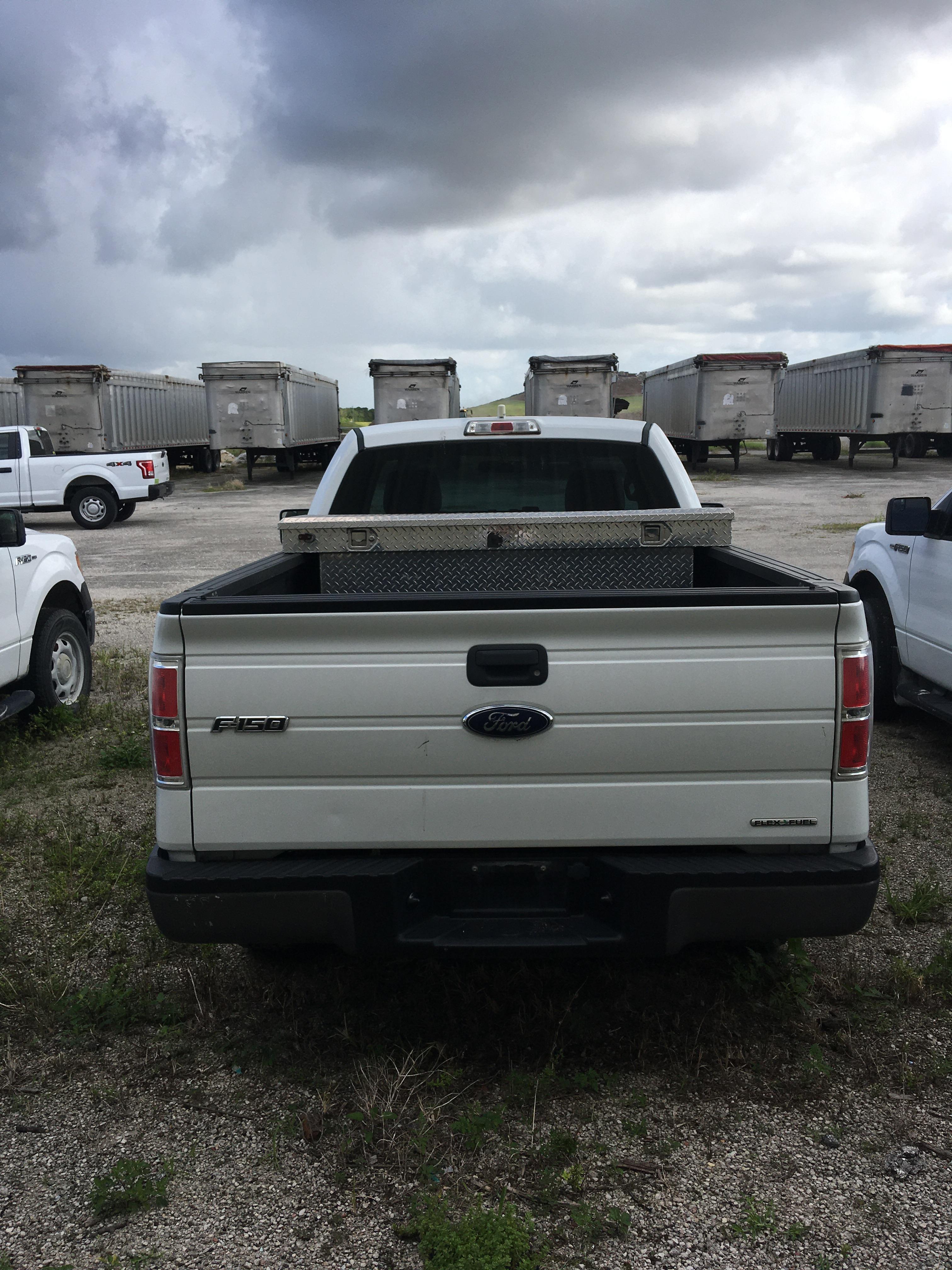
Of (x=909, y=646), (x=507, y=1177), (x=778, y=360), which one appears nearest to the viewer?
(x=507, y=1177)

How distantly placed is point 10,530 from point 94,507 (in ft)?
53.5

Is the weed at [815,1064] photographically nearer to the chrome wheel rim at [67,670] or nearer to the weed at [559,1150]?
the weed at [559,1150]

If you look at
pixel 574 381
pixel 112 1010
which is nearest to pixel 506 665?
pixel 112 1010

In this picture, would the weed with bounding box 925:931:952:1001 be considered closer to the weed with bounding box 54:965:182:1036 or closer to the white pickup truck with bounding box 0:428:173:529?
the weed with bounding box 54:965:182:1036

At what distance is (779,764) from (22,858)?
372 centimetres

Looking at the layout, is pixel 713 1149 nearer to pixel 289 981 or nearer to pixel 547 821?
pixel 547 821

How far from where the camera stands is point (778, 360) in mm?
30016

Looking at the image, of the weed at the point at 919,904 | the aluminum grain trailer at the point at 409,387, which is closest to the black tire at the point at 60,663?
the weed at the point at 919,904

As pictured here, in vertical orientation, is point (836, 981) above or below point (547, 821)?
below

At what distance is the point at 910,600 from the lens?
6.31 metres

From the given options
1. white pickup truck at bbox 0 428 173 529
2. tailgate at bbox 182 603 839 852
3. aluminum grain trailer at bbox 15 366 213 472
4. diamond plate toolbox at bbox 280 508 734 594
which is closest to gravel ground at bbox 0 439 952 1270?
tailgate at bbox 182 603 839 852

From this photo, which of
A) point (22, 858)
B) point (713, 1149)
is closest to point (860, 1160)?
point (713, 1149)

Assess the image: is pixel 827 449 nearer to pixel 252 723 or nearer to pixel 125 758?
pixel 125 758

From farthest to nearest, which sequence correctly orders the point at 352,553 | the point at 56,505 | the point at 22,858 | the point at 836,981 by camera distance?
the point at 56,505 < the point at 22,858 < the point at 352,553 < the point at 836,981
